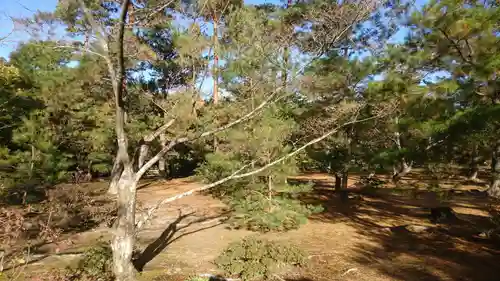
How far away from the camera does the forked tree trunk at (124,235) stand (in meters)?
5.69

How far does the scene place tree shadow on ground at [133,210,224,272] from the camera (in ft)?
24.5

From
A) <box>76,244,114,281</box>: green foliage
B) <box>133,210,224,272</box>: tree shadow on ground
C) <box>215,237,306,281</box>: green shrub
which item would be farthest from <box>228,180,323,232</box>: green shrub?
<box>76,244,114,281</box>: green foliage

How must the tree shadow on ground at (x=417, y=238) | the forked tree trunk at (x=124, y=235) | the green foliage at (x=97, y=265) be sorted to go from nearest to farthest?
the forked tree trunk at (x=124, y=235), the green foliage at (x=97, y=265), the tree shadow on ground at (x=417, y=238)

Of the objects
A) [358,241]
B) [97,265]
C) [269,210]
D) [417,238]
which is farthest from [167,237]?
[417,238]

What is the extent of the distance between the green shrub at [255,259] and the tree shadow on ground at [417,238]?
160 cm

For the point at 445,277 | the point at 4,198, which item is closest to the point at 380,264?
the point at 445,277

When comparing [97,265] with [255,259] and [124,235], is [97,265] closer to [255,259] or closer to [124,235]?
[124,235]

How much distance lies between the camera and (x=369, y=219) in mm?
11891

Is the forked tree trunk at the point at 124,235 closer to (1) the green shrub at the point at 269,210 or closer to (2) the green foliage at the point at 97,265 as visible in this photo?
(2) the green foliage at the point at 97,265

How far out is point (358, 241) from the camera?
9.50 meters

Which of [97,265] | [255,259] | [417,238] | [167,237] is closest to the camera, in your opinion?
[97,265]

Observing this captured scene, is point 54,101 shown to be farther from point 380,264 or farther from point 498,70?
point 498,70

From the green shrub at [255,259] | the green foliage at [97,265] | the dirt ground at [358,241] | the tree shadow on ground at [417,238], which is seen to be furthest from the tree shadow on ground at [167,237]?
the tree shadow on ground at [417,238]

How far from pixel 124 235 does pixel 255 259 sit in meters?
2.80
